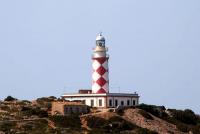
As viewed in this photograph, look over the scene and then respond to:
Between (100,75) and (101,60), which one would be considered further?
(101,60)

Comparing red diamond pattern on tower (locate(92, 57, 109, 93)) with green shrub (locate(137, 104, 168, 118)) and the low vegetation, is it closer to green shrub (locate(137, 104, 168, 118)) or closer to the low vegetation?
green shrub (locate(137, 104, 168, 118))

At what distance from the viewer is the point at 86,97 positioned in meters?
108

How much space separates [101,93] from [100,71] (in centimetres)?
347

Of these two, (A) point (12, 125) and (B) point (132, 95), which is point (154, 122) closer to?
(B) point (132, 95)

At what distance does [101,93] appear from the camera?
107m

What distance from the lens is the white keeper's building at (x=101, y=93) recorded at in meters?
107

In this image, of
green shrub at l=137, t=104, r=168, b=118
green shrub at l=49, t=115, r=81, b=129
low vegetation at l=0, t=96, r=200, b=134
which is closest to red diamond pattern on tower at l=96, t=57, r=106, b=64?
green shrub at l=137, t=104, r=168, b=118

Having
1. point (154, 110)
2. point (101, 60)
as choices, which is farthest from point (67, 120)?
point (154, 110)

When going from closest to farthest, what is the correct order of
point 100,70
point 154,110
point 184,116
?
point 154,110
point 184,116
point 100,70

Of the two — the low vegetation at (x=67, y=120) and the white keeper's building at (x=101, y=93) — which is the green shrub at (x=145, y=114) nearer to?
the low vegetation at (x=67, y=120)

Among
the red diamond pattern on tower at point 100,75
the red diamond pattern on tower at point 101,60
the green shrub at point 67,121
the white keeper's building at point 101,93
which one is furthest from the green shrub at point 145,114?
the red diamond pattern on tower at point 101,60

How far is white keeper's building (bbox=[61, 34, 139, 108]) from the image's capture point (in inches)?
4200

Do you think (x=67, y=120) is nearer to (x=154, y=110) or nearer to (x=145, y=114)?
(x=145, y=114)

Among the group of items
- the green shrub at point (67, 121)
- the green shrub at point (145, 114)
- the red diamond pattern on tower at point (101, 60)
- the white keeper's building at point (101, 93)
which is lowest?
the green shrub at point (67, 121)
